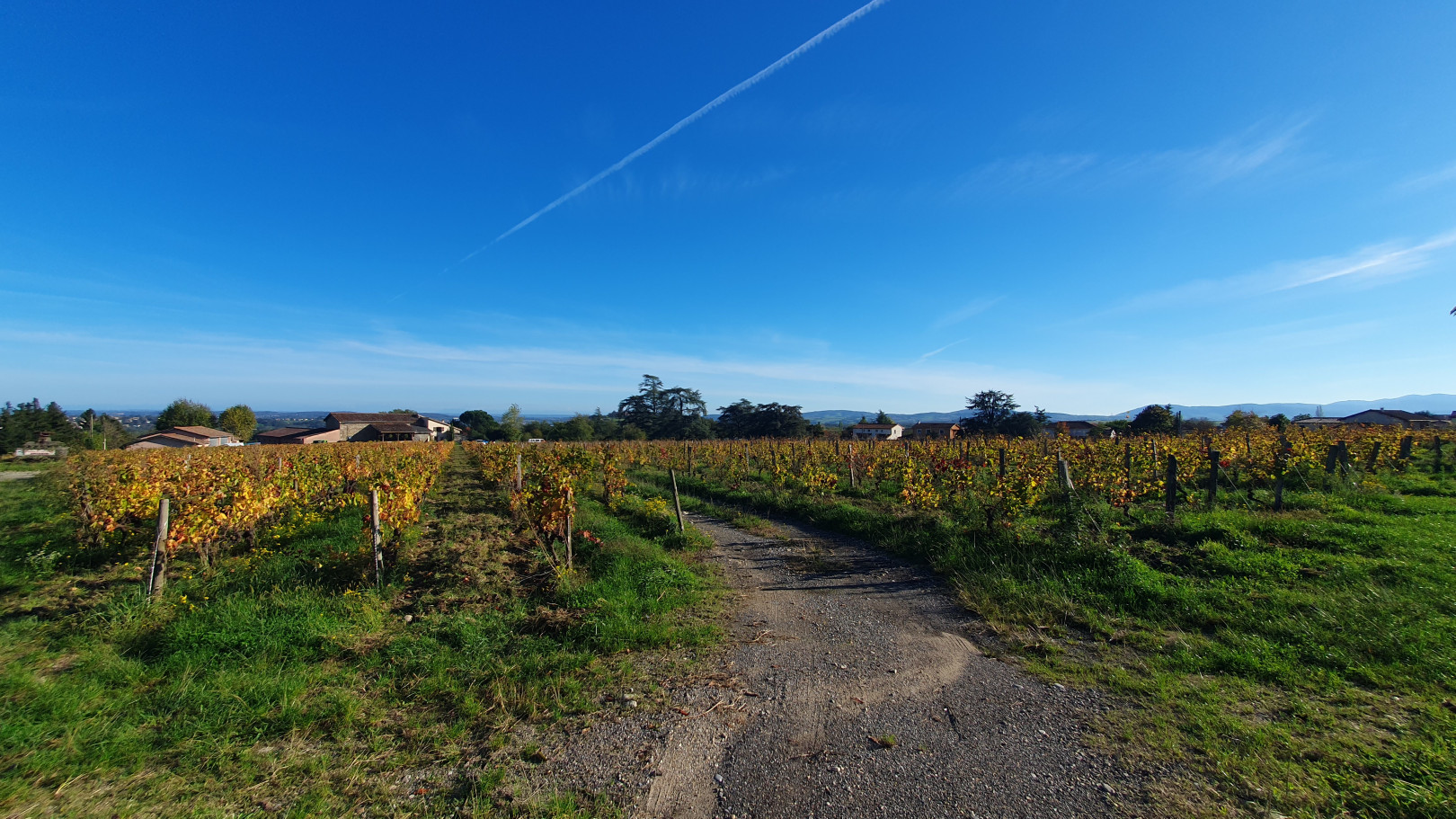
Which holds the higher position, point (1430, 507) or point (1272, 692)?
point (1430, 507)

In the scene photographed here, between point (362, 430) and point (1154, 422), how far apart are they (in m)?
78.5

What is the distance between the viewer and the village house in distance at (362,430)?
5522 centimetres

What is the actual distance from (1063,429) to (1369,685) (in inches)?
535

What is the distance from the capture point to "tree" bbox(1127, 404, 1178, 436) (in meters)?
39.3

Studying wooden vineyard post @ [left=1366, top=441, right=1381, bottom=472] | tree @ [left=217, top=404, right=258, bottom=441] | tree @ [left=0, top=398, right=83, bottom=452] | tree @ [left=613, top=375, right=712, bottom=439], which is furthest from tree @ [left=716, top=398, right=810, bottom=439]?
tree @ [left=217, top=404, right=258, bottom=441]

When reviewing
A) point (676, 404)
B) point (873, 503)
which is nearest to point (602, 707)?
point (873, 503)

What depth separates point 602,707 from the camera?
3938 mm

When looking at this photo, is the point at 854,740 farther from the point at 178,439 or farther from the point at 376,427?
the point at 376,427

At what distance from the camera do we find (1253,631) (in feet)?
15.6

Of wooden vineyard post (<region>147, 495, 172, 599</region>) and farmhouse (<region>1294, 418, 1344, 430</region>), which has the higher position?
farmhouse (<region>1294, 418, 1344, 430</region>)

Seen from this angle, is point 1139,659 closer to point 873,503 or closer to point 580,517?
point 873,503

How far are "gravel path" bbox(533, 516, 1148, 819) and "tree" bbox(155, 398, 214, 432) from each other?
7732 cm

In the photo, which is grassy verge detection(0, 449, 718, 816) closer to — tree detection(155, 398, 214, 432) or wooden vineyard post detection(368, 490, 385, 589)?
wooden vineyard post detection(368, 490, 385, 589)

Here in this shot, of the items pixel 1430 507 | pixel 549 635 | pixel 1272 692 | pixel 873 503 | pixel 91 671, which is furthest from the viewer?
pixel 873 503
